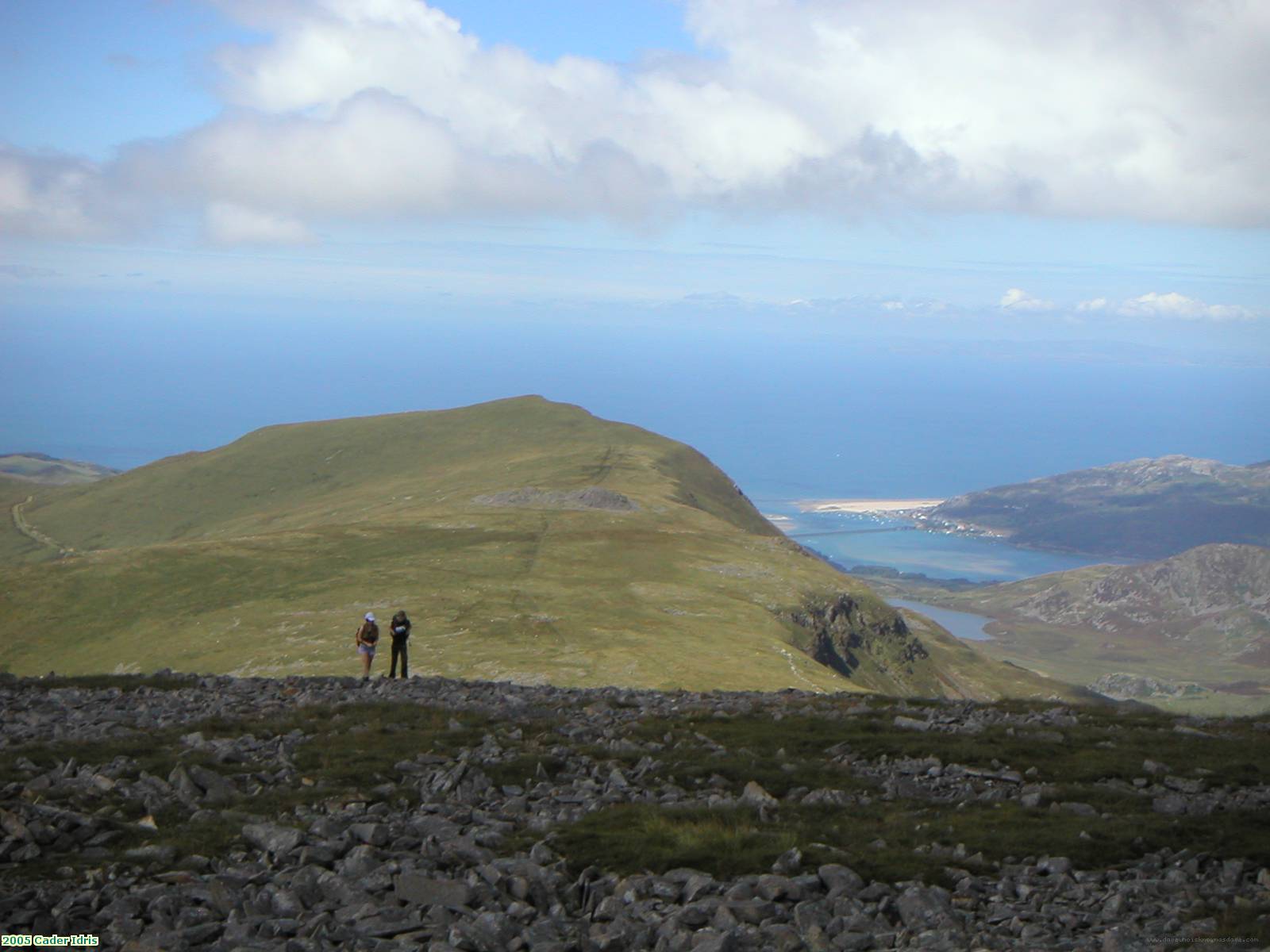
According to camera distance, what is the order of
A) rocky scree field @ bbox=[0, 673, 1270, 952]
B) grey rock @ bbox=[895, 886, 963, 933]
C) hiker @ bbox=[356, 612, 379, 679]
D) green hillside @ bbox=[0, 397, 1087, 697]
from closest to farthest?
rocky scree field @ bbox=[0, 673, 1270, 952]
grey rock @ bbox=[895, 886, 963, 933]
hiker @ bbox=[356, 612, 379, 679]
green hillside @ bbox=[0, 397, 1087, 697]

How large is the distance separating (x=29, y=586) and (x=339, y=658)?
6755 cm

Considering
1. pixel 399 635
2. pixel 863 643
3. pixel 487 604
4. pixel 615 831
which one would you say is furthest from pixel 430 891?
pixel 863 643

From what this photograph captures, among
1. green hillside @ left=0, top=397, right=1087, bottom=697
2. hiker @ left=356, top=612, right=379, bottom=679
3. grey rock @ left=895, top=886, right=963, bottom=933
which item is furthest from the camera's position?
green hillside @ left=0, top=397, right=1087, bottom=697

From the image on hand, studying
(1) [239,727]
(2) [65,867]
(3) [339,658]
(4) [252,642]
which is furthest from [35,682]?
(4) [252,642]

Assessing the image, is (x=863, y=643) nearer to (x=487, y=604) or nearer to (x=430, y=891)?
(x=487, y=604)

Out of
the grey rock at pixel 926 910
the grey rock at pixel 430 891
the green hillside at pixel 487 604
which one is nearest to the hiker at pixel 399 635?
the grey rock at pixel 430 891

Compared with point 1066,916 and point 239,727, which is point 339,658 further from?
point 1066,916

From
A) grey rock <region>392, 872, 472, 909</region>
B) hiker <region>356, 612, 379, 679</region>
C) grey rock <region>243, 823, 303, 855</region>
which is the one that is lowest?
grey rock <region>392, 872, 472, 909</region>

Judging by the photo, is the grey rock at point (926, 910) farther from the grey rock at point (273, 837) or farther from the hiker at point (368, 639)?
the hiker at point (368, 639)

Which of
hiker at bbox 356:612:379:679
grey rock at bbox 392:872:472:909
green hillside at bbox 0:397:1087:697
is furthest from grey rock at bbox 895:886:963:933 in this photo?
green hillside at bbox 0:397:1087:697

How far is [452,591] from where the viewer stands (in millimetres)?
126500

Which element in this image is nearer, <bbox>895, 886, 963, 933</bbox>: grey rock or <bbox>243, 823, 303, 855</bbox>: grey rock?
<bbox>895, 886, 963, 933</bbox>: grey rock

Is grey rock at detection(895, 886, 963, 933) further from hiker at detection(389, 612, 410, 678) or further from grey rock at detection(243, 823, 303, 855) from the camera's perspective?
hiker at detection(389, 612, 410, 678)

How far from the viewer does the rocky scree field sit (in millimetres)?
14008
